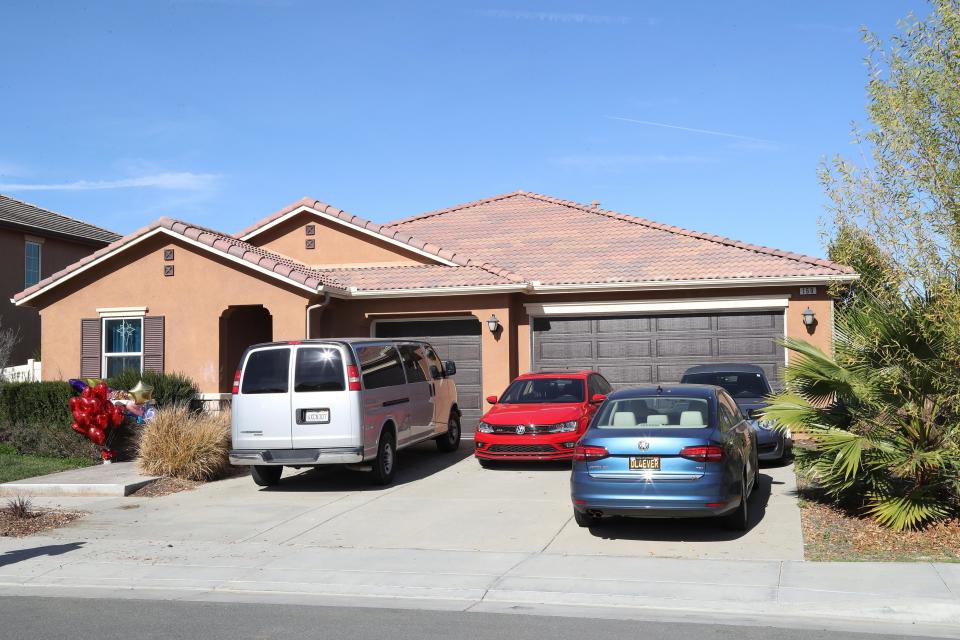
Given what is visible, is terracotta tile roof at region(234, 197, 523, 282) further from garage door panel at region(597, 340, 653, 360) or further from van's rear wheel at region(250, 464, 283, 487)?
van's rear wheel at region(250, 464, 283, 487)

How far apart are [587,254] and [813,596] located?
A: 13.5 metres

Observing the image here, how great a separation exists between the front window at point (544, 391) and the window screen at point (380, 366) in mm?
1927

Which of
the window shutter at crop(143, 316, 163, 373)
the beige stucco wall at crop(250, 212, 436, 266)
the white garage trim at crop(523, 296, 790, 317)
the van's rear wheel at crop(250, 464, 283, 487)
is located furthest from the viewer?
the beige stucco wall at crop(250, 212, 436, 266)

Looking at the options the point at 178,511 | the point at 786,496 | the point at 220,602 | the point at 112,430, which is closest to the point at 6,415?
the point at 112,430

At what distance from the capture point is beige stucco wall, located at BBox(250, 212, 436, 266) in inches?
798

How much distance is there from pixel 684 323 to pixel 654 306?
69cm

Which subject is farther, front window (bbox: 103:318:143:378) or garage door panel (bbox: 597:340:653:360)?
garage door panel (bbox: 597:340:653:360)

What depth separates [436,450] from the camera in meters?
16.9

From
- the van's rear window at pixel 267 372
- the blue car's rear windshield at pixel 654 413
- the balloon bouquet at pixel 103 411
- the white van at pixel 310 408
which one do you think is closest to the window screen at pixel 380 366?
the white van at pixel 310 408

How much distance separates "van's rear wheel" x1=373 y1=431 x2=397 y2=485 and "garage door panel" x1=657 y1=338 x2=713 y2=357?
22.6 feet

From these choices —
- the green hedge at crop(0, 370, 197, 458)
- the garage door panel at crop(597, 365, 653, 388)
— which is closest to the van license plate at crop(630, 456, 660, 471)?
the garage door panel at crop(597, 365, 653, 388)

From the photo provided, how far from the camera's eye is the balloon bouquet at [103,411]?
49.6ft

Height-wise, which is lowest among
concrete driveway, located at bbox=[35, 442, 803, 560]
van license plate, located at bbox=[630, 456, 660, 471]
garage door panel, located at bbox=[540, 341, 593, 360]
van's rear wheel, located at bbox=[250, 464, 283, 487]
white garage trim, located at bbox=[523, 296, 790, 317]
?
concrete driveway, located at bbox=[35, 442, 803, 560]

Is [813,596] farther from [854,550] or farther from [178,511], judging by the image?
[178,511]
